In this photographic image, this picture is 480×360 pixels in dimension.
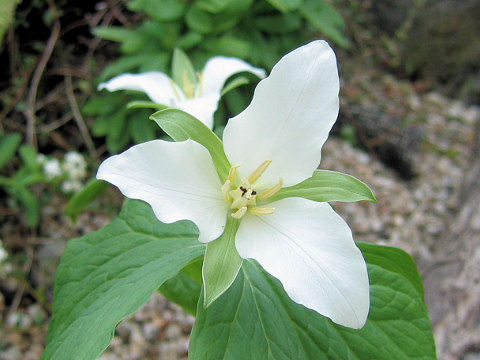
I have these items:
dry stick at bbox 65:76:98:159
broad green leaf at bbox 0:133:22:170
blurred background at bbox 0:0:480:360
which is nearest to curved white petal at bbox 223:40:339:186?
blurred background at bbox 0:0:480:360

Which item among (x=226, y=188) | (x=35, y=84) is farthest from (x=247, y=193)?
(x=35, y=84)

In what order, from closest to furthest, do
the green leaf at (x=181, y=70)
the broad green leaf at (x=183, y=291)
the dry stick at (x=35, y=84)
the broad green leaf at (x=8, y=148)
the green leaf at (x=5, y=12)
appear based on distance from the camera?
the broad green leaf at (x=183, y=291)
the green leaf at (x=181, y=70)
the green leaf at (x=5, y=12)
the broad green leaf at (x=8, y=148)
the dry stick at (x=35, y=84)

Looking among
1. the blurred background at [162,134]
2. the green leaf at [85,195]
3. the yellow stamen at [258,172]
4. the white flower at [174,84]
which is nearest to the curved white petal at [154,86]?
the white flower at [174,84]

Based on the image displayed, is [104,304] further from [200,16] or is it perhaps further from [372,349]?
[200,16]

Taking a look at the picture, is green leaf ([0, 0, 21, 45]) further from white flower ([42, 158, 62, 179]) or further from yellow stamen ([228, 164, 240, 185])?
yellow stamen ([228, 164, 240, 185])

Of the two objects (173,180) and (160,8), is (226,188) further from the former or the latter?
(160,8)

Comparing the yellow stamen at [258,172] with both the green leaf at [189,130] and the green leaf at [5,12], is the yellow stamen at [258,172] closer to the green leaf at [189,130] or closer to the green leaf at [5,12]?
the green leaf at [189,130]
